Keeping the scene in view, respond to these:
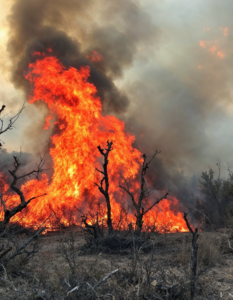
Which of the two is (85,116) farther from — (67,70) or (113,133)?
(67,70)

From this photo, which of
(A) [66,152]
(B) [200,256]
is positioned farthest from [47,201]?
(B) [200,256]

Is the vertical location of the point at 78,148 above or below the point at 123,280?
above

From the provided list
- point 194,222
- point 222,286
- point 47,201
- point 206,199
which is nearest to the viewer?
point 222,286

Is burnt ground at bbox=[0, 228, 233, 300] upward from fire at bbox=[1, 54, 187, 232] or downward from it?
downward

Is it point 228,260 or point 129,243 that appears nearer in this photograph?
point 228,260

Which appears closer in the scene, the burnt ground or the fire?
the burnt ground

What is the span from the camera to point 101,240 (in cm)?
825

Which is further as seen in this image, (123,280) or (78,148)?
(78,148)

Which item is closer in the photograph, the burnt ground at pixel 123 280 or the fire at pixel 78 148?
the burnt ground at pixel 123 280

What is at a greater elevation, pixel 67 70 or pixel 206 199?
pixel 67 70

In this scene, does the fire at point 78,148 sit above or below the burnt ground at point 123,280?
above

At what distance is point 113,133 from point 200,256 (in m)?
20.5

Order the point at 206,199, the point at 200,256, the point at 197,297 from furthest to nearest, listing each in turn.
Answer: the point at 206,199 → the point at 200,256 → the point at 197,297

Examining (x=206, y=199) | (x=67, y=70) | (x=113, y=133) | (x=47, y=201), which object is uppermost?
(x=67, y=70)
